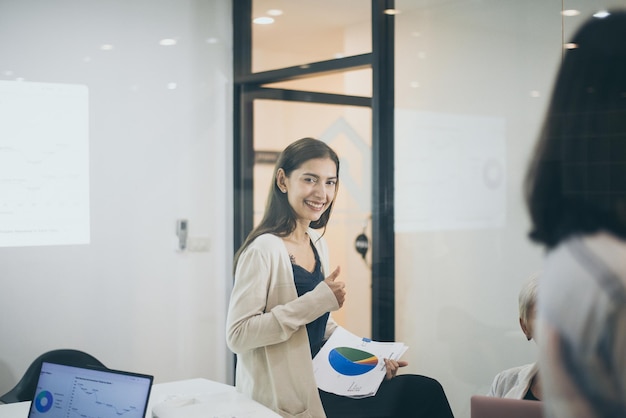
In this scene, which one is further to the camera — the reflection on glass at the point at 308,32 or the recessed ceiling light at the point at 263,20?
the recessed ceiling light at the point at 263,20

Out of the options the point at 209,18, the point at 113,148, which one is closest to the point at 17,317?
the point at 113,148

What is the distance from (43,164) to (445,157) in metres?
2.19

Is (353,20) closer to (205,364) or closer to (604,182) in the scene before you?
(604,182)

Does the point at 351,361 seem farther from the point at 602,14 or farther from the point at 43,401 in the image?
the point at 602,14

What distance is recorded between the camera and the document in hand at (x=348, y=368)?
3.17 m

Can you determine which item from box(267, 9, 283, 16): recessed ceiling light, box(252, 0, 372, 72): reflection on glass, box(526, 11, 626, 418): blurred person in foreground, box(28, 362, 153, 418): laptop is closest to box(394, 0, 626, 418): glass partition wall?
box(252, 0, 372, 72): reflection on glass

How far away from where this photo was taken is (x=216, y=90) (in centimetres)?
446

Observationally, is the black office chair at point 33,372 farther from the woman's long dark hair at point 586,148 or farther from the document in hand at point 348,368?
the woman's long dark hair at point 586,148

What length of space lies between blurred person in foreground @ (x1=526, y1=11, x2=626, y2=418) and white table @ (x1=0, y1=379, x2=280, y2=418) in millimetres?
1285

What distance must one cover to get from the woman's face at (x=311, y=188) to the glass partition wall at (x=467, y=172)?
0.32 metres

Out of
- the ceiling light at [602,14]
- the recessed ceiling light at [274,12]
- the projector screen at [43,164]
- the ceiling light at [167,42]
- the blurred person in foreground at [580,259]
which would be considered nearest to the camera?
the blurred person in foreground at [580,259]

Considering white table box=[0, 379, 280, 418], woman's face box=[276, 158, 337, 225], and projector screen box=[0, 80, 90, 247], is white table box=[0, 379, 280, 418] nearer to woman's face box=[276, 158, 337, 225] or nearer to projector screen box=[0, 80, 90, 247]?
woman's face box=[276, 158, 337, 225]

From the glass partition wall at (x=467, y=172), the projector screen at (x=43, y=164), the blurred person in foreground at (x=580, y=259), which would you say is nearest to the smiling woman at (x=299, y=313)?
the glass partition wall at (x=467, y=172)

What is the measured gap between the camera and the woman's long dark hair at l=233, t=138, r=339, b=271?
3266 mm
